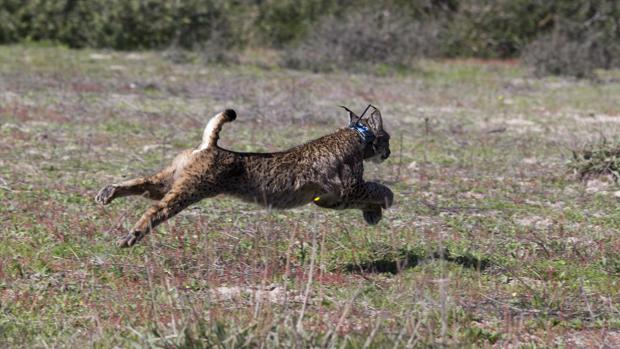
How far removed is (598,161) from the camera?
12.0 m

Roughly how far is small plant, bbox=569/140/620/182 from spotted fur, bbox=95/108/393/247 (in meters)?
4.30

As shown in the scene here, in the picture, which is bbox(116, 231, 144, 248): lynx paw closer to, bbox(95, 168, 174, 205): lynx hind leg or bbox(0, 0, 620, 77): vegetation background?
bbox(95, 168, 174, 205): lynx hind leg

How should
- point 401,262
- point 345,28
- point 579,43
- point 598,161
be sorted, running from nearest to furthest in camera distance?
point 401,262, point 598,161, point 345,28, point 579,43

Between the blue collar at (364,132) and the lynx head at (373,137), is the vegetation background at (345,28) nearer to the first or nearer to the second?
the lynx head at (373,137)

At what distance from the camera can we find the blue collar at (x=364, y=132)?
8.53 metres

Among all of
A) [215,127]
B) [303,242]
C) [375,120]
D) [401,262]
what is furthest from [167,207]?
[375,120]

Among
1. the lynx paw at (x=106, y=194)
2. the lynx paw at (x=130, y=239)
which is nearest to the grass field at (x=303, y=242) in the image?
Result: the lynx paw at (x=130, y=239)

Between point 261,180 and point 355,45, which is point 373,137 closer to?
point 261,180

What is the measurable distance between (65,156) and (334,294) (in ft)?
21.1

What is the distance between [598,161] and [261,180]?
553 centimetres

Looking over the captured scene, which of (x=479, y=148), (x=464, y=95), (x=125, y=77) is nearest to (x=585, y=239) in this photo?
(x=479, y=148)

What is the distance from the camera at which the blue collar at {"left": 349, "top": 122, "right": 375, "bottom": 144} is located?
8.53m

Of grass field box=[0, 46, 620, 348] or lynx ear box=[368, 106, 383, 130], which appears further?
lynx ear box=[368, 106, 383, 130]

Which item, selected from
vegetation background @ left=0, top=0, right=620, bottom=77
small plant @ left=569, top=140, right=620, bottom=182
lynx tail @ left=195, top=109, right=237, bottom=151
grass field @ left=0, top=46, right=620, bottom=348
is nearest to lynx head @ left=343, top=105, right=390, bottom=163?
grass field @ left=0, top=46, right=620, bottom=348
